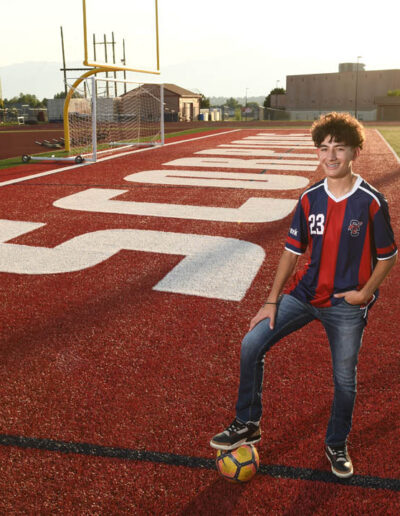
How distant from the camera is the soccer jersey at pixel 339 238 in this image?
2.31 meters

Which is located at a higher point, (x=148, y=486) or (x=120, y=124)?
(x=120, y=124)

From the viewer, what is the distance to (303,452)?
2.60 m

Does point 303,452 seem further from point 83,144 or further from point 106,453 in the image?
point 83,144

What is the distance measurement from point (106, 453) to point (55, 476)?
266mm

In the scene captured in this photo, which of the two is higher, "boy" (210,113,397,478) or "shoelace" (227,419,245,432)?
"boy" (210,113,397,478)

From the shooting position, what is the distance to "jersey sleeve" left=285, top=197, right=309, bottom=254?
248cm

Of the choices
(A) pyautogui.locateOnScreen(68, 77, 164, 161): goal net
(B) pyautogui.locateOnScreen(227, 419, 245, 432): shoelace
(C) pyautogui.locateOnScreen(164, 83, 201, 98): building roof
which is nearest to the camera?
(B) pyautogui.locateOnScreen(227, 419, 245, 432): shoelace

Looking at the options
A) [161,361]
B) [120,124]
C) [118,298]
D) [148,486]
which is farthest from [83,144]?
[148,486]

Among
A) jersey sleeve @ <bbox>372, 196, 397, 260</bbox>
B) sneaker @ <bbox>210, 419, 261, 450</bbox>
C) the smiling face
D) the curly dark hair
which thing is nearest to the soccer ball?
sneaker @ <bbox>210, 419, 261, 450</bbox>

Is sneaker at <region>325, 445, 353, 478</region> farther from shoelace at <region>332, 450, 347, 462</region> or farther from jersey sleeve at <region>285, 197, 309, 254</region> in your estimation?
jersey sleeve at <region>285, 197, 309, 254</region>

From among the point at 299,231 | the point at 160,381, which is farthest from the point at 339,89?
the point at 299,231

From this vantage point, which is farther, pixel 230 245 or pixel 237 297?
pixel 230 245

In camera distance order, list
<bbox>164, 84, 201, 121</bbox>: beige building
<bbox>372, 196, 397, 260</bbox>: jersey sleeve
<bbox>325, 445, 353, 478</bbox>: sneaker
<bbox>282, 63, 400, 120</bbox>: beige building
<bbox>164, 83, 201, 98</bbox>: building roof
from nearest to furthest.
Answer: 1. <bbox>372, 196, 397, 260</bbox>: jersey sleeve
2. <bbox>325, 445, 353, 478</bbox>: sneaker
3. <bbox>164, 84, 201, 121</bbox>: beige building
4. <bbox>164, 83, 201, 98</bbox>: building roof
5. <bbox>282, 63, 400, 120</bbox>: beige building

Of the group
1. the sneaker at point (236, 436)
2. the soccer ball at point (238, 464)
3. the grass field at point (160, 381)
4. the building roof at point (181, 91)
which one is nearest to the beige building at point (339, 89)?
the building roof at point (181, 91)
